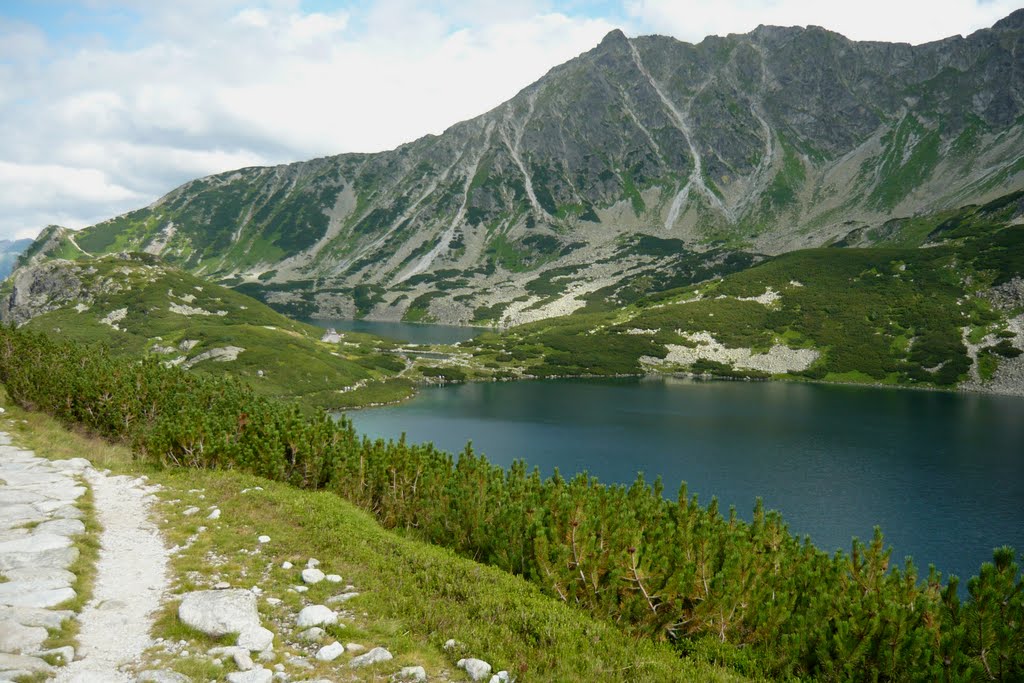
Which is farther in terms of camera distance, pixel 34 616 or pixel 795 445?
pixel 795 445

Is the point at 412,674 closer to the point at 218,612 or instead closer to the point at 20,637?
the point at 218,612

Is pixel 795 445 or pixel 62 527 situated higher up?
pixel 62 527

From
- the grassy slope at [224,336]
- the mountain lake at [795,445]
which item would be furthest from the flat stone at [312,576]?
the grassy slope at [224,336]

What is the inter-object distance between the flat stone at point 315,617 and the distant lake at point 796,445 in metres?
37.4

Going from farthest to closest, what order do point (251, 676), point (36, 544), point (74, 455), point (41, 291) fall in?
point (41, 291)
point (74, 455)
point (36, 544)
point (251, 676)

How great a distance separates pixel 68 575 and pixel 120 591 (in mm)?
1231

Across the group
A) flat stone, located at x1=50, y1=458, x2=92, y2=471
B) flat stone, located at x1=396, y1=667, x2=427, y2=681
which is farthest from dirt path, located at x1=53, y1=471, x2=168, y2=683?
flat stone, located at x1=396, y1=667, x2=427, y2=681

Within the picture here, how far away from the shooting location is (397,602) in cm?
1360

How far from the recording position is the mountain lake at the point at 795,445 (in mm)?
58062

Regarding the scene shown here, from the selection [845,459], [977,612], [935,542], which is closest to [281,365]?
[845,459]

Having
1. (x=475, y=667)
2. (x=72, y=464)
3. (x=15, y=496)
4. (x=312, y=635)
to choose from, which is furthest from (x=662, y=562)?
(x=72, y=464)

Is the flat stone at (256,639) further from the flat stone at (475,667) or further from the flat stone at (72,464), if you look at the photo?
the flat stone at (72,464)

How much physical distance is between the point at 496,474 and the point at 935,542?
52.6 m

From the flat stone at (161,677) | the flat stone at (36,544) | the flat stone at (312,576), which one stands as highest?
the flat stone at (36,544)
